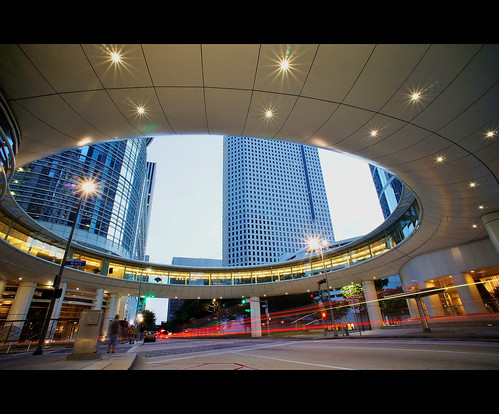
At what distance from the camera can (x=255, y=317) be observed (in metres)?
36.2

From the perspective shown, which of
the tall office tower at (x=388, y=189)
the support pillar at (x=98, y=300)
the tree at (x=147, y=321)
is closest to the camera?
the support pillar at (x=98, y=300)

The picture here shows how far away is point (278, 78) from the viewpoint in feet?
20.8

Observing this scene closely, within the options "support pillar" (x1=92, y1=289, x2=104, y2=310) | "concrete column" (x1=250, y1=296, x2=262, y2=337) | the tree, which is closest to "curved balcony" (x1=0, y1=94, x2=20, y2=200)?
"support pillar" (x1=92, y1=289, x2=104, y2=310)

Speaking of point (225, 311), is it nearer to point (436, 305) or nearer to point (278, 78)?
point (436, 305)

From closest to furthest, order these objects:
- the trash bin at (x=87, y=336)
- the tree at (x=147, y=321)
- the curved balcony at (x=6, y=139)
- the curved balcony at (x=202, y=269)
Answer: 1. the curved balcony at (x=6, y=139)
2. the trash bin at (x=87, y=336)
3. the curved balcony at (x=202, y=269)
4. the tree at (x=147, y=321)

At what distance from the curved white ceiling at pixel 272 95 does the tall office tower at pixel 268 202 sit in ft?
404

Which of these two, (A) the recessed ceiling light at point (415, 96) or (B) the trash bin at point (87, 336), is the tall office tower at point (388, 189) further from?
(B) the trash bin at point (87, 336)

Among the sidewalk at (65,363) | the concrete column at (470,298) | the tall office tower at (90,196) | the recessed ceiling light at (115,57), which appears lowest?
the sidewalk at (65,363)

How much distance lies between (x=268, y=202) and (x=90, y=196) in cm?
11644

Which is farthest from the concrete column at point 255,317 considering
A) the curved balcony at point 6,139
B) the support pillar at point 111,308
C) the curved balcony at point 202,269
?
the curved balcony at point 6,139

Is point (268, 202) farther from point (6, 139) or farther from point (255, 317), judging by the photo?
point (6, 139)

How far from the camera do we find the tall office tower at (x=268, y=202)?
13912 cm
